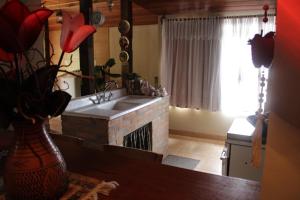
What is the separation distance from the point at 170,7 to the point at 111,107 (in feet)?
5.92

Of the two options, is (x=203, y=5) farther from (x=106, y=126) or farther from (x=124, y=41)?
(x=106, y=126)

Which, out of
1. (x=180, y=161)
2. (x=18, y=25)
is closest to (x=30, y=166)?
(x=18, y=25)

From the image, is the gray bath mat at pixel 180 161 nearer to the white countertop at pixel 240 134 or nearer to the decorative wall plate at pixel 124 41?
the white countertop at pixel 240 134

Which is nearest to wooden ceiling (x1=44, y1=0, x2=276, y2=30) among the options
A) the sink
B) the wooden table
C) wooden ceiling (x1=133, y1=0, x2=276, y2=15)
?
wooden ceiling (x1=133, y1=0, x2=276, y2=15)

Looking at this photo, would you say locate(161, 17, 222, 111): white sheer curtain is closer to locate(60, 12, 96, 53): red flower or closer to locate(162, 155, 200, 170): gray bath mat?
locate(162, 155, 200, 170): gray bath mat

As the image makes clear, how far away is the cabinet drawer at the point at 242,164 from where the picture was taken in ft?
6.10

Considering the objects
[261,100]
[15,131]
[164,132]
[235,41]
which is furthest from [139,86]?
[15,131]

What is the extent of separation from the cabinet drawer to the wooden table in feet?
2.95

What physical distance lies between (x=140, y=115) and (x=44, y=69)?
2138mm

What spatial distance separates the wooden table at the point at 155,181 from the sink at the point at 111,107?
3.79 feet

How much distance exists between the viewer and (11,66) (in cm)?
75

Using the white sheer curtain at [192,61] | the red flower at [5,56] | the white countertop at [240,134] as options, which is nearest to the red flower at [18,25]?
the red flower at [5,56]

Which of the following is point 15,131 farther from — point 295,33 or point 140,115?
point 140,115

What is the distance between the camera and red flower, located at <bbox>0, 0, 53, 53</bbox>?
2.16ft
